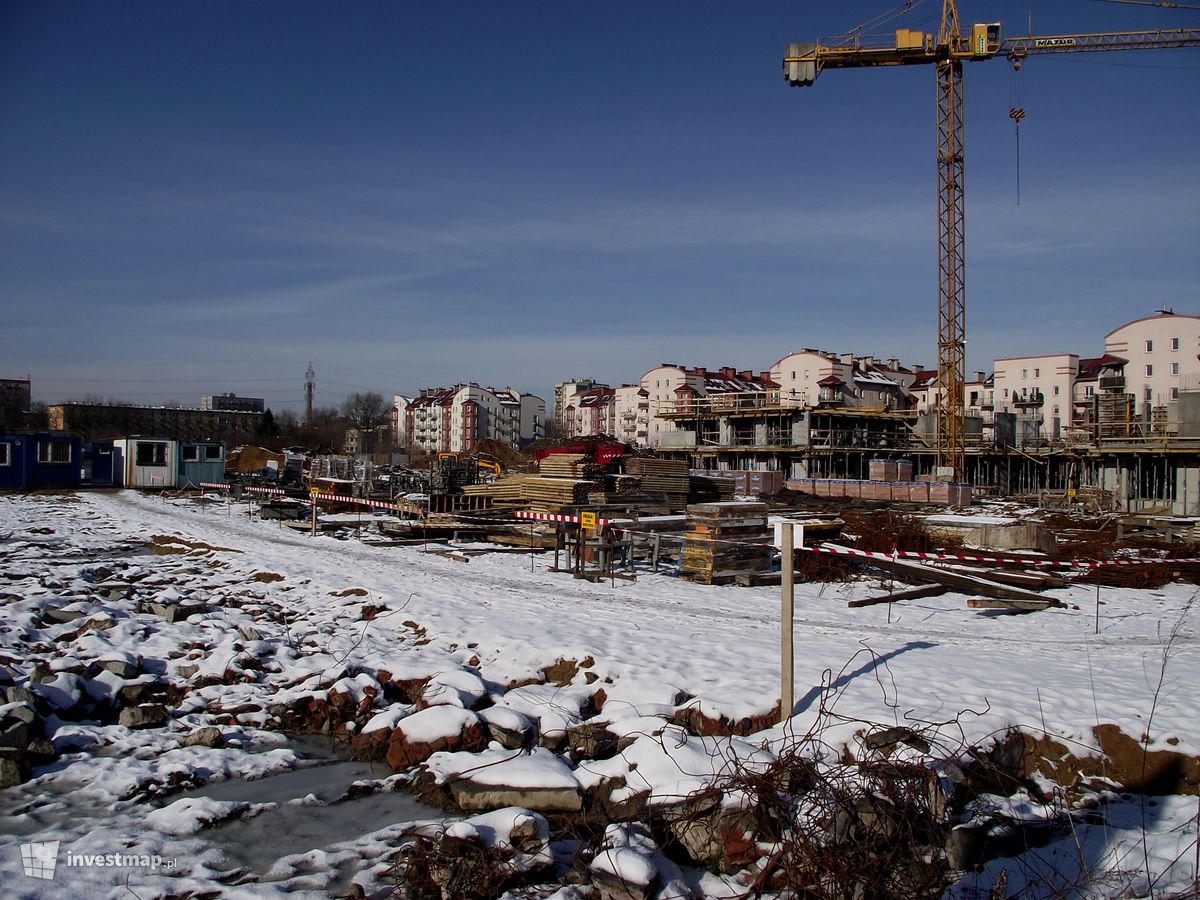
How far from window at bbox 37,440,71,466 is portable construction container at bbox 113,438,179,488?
7.77ft

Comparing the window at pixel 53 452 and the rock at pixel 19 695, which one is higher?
the window at pixel 53 452

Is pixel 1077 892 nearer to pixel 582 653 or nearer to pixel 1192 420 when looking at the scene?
pixel 582 653

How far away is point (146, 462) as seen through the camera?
127 ft

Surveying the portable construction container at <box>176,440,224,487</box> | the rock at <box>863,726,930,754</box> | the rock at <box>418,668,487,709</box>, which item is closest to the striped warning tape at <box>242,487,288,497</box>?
the portable construction container at <box>176,440,224,487</box>

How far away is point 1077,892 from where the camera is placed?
4523mm

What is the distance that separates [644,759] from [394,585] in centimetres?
782

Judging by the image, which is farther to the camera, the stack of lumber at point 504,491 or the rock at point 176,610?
the stack of lumber at point 504,491

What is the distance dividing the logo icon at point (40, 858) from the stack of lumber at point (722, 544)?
10703mm

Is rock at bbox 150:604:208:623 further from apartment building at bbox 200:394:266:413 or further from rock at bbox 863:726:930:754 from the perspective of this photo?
apartment building at bbox 200:394:266:413

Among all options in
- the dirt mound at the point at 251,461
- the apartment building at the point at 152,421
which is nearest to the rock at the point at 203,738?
the dirt mound at the point at 251,461

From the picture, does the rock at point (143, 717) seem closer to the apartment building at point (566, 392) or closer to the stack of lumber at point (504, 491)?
the stack of lumber at point (504, 491)

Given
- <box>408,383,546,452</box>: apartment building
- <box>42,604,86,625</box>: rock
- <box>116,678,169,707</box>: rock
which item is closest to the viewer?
<box>116,678,169,707</box>: rock

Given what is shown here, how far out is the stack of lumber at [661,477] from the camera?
25641 mm

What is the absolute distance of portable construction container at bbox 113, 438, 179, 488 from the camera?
1500 inches
